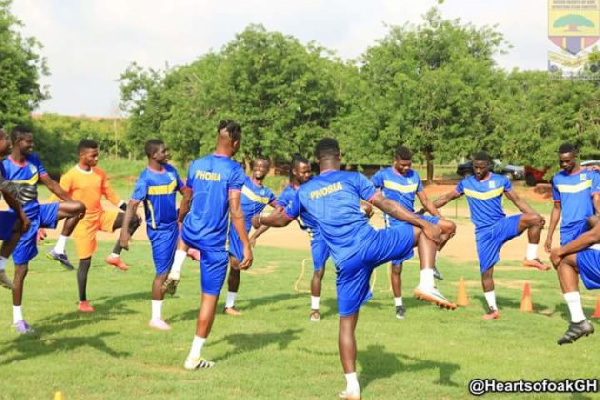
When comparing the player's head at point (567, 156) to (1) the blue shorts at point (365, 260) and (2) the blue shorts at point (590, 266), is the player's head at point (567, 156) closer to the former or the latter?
(2) the blue shorts at point (590, 266)

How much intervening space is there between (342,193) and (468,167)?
50642 millimetres

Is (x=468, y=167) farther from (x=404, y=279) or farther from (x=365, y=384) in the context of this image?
(x=365, y=384)

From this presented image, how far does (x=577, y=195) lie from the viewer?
10805mm

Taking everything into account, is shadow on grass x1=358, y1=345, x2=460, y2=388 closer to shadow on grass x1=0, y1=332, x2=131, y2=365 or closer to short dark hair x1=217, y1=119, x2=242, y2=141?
shadow on grass x1=0, y1=332, x2=131, y2=365

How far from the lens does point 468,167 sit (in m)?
55.7

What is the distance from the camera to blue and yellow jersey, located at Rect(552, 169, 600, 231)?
1073 cm

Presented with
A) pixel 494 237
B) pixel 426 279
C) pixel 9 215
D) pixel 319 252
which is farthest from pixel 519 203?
pixel 9 215

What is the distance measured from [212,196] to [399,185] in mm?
4266

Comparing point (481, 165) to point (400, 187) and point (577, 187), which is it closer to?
point (400, 187)

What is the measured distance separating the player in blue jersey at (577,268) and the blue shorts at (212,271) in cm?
369

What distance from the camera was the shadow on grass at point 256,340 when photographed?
8.78 meters

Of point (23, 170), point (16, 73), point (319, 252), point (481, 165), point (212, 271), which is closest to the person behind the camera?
point (212, 271)

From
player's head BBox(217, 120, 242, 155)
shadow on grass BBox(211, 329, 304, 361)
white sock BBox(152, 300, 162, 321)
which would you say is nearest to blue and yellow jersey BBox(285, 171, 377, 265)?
player's head BBox(217, 120, 242, 155)

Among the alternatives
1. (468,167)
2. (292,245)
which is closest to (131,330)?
(292,245)
